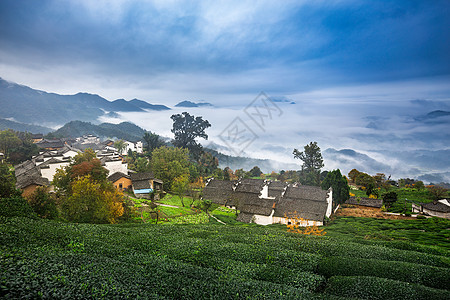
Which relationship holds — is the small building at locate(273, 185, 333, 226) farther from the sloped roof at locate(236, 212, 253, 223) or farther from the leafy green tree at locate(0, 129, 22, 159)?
the leafy green tree at locate(0, 129, 22, 159)

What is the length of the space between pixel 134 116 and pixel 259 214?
402 ft

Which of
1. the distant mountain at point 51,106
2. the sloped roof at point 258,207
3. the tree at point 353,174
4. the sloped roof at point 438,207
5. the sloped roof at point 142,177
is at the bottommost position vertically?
the sloped roof at point 258,207

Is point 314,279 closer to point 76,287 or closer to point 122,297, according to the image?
point 122,297

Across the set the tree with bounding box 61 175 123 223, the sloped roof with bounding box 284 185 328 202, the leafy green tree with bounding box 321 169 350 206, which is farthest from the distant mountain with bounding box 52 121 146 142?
the tree with bounding box 61 175 123 223

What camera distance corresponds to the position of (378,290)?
9789mm

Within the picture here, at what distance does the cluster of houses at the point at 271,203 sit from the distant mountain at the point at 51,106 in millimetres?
94896

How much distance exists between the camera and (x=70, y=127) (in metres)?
105

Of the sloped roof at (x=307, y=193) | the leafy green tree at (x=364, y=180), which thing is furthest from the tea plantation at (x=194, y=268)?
the leafy green tree at (x=364, y=180)

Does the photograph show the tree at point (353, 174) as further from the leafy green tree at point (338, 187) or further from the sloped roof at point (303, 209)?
the sloped roof at point (303, 209)

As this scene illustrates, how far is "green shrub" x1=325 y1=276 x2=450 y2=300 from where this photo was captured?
9.42 meters

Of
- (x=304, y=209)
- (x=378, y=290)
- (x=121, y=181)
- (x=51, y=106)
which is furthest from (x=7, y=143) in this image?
(x=51, y=106)

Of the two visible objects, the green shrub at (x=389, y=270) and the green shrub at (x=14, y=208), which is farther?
the green shrub at (x=14, y=208)

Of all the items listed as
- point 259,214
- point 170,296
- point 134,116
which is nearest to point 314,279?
point 170,296

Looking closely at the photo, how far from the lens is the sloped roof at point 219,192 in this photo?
43750mm
